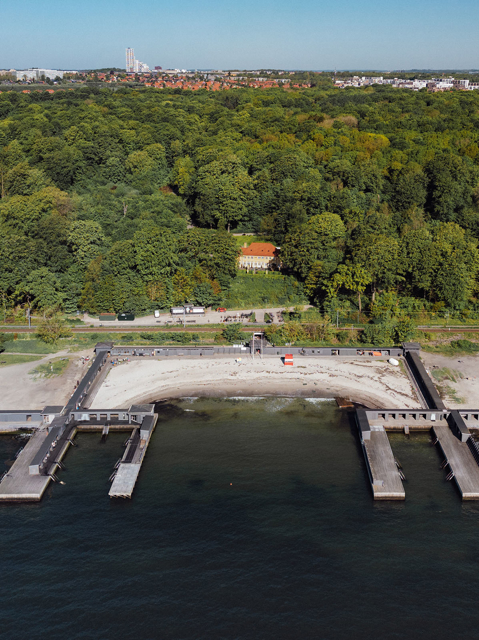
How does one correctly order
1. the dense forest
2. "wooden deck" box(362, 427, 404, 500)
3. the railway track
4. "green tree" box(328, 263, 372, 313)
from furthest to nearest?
the dense forest
"green tree" box(328, 263, 372, 313)
the railway track
"wooden deck" box(362, 427, 404, 500)

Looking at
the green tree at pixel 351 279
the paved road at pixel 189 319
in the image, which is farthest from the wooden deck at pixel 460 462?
the paved road at pixel 189 319

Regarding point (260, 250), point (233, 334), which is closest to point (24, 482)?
point (233, 334)

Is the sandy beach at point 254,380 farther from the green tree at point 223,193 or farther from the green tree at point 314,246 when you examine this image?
the green tree at point 223,193

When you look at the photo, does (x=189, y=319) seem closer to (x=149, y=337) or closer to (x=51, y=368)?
(x=149, y=337)

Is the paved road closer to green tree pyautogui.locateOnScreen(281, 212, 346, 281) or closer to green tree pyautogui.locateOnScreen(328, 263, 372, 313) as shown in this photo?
green tree pyautogui.locateOnScreen(328, 263, 372, 313)

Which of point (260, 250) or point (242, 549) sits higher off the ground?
point (260, 250)

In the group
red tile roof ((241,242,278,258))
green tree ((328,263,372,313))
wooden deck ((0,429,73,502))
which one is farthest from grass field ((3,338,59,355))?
green tree ((328,263,372,313))
